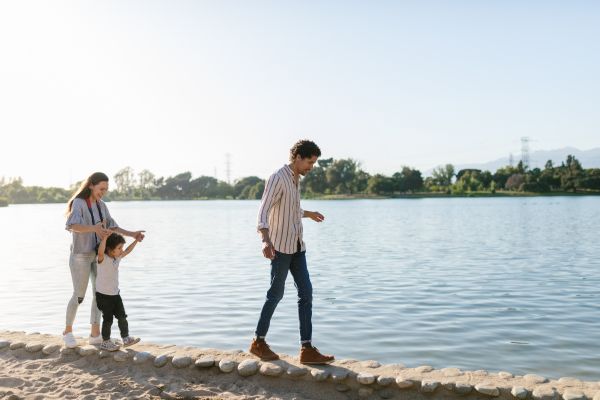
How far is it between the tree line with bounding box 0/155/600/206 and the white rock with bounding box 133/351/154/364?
133 m

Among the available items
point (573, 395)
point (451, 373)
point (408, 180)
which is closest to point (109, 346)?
point (451, 373)

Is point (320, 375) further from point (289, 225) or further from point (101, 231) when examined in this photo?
point (101, 231)

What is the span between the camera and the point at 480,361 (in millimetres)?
8406

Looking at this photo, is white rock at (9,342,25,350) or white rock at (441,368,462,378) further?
white rock at (9,342,25,350)

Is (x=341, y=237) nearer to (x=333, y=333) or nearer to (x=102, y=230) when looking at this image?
(x=333, y=333)

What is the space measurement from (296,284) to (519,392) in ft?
7.30

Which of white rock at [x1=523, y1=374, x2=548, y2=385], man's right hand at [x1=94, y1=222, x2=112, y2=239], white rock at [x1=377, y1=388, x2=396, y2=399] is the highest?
man's right hand at [x1=94, y1=222, x2=112, y2=239]

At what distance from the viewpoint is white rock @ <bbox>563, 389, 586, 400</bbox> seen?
5328 millimetres

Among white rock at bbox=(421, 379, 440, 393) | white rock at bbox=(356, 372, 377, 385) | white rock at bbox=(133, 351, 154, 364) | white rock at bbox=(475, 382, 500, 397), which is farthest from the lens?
white rock at bbox=(133, 351, 154, 364)

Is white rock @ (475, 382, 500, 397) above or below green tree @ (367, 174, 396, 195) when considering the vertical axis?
below

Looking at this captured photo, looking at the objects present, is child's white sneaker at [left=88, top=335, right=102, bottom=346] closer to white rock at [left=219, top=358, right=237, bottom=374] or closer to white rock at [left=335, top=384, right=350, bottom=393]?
white rock at [left=219, top=358, right=237, bottom=374]

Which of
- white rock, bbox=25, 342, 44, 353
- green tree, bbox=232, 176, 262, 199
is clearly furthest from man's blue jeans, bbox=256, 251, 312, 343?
green tree, bbox=232, 176, 262, 199

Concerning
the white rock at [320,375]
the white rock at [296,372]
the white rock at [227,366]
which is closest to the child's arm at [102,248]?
the white rock at [227,366]

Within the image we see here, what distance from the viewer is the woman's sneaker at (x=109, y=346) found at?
22.7 feet
